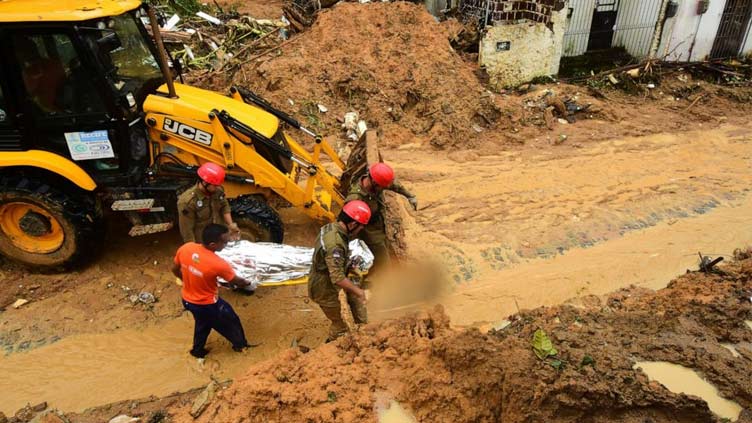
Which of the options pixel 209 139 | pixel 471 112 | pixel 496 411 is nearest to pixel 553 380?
pixel 496 411

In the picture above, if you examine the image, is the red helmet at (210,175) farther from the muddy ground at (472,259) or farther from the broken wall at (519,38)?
the broken wall at (519,38)

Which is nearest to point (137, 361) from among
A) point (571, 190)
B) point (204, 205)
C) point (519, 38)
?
point (204, 205)

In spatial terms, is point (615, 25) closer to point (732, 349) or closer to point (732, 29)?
point (732, 29)

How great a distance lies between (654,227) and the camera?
22.0ft

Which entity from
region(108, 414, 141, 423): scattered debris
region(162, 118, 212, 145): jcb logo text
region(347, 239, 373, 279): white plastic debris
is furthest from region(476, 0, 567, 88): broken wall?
region(108, 414, 141, 423): scattered debris

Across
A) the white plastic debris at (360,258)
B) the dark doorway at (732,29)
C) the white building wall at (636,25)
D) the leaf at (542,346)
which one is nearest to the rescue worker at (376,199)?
the white plastic debris at (360,258)

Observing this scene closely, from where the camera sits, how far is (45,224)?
17.9ft

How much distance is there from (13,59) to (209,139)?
188cm

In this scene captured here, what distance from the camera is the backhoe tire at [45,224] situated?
203 inches

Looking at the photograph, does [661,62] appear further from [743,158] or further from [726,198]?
[726,198]

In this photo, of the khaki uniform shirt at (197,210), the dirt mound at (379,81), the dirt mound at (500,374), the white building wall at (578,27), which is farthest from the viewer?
the white building wall at (578,27)

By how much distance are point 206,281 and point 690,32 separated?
1247 cm

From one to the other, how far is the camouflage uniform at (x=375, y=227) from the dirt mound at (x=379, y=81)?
11.9 ft

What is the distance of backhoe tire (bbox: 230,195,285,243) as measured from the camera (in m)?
5.44
